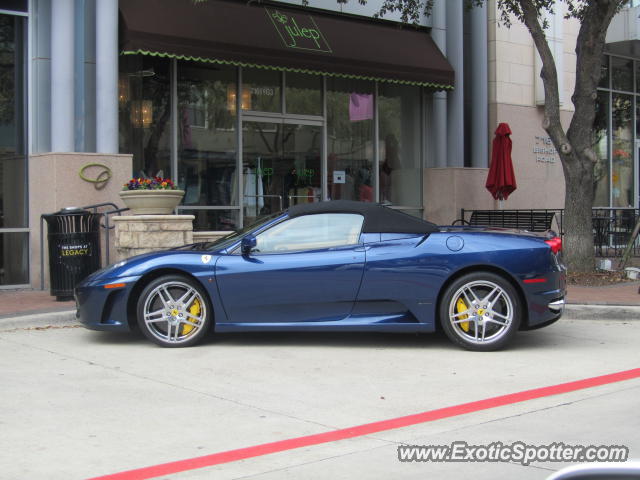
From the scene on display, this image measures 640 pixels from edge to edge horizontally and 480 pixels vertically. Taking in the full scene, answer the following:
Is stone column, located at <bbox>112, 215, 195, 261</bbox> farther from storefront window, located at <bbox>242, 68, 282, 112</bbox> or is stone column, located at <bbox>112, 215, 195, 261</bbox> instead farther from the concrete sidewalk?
storefront window, located at <bbox>242, 68, 282, 112</bbox>

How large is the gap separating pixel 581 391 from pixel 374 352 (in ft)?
7.12

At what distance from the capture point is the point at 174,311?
792cm

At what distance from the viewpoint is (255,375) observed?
6859 mm

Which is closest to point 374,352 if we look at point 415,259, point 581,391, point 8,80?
point 415,259

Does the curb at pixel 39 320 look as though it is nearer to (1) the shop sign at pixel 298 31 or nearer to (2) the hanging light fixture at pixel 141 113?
(2) the hanging light fixture at pixel 141 113

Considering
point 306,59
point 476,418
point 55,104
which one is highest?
point 306,59

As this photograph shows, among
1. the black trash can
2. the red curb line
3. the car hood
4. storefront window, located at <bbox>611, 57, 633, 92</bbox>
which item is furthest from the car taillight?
storefront window, located at <bbox>611, 57, 633, 92</bbox>

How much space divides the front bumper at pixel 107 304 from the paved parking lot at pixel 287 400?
0.87 ft

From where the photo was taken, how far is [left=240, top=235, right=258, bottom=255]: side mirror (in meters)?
7.83

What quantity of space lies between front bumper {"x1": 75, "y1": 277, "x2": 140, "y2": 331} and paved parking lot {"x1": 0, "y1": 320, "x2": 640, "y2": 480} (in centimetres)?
27

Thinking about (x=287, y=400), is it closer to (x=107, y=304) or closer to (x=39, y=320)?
(x=107, y=304)

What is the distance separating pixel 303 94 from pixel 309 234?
842 cm

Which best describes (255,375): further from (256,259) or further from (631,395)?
(631,395)

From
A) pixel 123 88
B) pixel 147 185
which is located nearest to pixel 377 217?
pixel 147 185
